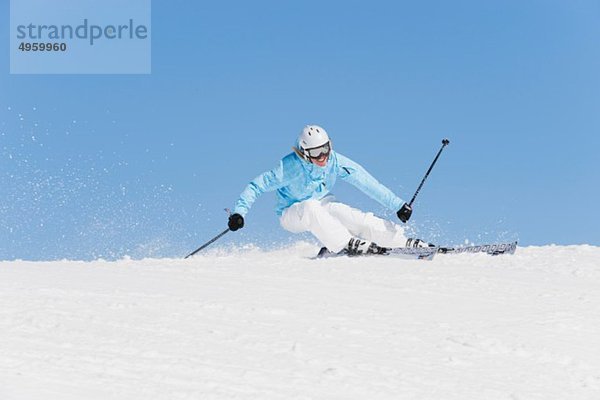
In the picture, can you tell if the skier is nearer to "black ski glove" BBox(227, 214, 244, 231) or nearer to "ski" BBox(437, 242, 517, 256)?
"black ski glove" BBox(227, 214, 244, 231)

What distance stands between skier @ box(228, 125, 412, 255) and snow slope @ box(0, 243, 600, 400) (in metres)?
2.07

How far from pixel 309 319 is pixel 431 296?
4.71ft

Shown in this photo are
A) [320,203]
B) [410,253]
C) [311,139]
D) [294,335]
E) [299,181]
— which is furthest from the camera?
[320,203]

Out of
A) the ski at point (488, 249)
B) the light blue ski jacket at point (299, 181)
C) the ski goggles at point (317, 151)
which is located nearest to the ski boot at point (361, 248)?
the ski at point (488, 249)

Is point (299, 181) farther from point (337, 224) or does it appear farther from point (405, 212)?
point (405, 212)

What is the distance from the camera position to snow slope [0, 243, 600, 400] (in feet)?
10.2

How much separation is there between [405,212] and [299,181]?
55.2 inches

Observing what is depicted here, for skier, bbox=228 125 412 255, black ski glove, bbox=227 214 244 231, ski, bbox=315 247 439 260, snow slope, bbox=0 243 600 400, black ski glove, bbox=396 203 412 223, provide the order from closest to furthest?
1. snow slope, bbox=0 243 600 400
2. ski, bbox=315 247 439 260
3. skier, bbox=228 125 412 255
4. black ski glove, bbox=227 214 244 231
5. black ski glove, bbox=396 203 412 223

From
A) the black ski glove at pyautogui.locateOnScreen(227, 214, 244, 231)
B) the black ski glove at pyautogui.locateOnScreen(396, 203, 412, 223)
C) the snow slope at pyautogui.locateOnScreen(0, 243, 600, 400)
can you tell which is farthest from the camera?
the black ski glove at pyautogui.locateOnScreen(396, 203, 412, 223)

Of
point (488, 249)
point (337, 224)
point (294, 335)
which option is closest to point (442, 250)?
point (488, 249)

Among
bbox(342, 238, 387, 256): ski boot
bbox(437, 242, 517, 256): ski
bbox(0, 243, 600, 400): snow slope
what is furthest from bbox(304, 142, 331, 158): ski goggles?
bbox(0, 243, 600, 400): snow slope

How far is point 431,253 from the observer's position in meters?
8.17

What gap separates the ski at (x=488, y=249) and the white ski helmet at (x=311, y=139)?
72.9 inches

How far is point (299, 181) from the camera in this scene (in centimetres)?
890
